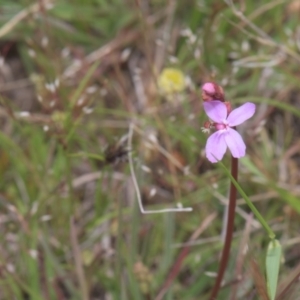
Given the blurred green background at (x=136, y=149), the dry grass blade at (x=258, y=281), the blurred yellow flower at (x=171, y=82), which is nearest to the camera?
the dry grass blade at (x=258, y=281)

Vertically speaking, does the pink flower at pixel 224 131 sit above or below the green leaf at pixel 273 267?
above

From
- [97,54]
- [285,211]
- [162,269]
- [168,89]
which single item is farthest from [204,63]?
[162,269]

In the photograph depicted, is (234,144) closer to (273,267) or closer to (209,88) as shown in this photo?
(209,88)

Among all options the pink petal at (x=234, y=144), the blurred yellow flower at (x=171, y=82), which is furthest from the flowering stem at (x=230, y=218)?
the blurred yellow flower at (x=171, y=82)

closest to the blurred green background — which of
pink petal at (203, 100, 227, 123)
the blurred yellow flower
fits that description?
the blurred yellow flower

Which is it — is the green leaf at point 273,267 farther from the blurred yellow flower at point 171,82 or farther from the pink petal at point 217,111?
the blurred yellow flower at point 171,82
